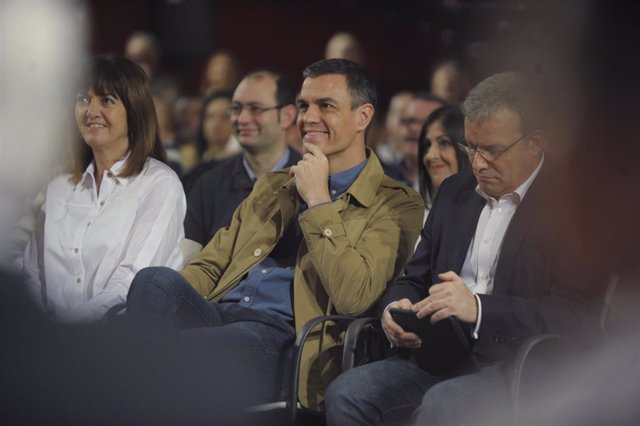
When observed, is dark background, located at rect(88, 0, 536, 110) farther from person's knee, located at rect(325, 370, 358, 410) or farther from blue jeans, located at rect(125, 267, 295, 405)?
person's knee, located at rect(325, 370, 358, 410)

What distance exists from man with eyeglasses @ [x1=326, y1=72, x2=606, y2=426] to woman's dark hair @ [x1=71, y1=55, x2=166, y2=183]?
0.99 m

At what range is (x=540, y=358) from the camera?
2402 mm

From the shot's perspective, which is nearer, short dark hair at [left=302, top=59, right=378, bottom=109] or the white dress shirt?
the white dress shirt

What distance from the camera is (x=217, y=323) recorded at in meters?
3.03

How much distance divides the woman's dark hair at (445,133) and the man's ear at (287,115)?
0.81 m

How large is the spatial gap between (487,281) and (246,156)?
5.54ft

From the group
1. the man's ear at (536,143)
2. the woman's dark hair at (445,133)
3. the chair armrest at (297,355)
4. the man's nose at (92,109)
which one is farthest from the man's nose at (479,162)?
the man's nose at (92,109)

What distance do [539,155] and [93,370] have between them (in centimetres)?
162

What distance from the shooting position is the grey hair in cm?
260

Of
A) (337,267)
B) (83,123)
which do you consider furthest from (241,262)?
(83,123)

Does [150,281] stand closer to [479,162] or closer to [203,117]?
[479,162]

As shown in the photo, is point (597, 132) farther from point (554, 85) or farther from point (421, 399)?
point (421, 399)

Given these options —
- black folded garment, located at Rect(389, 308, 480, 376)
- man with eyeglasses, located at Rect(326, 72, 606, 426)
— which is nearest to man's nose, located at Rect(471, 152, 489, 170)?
man with eyeglasses, located at Rect(326, 72, 606, 426)

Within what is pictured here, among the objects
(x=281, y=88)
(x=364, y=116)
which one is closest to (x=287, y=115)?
(x=281, y=88)
